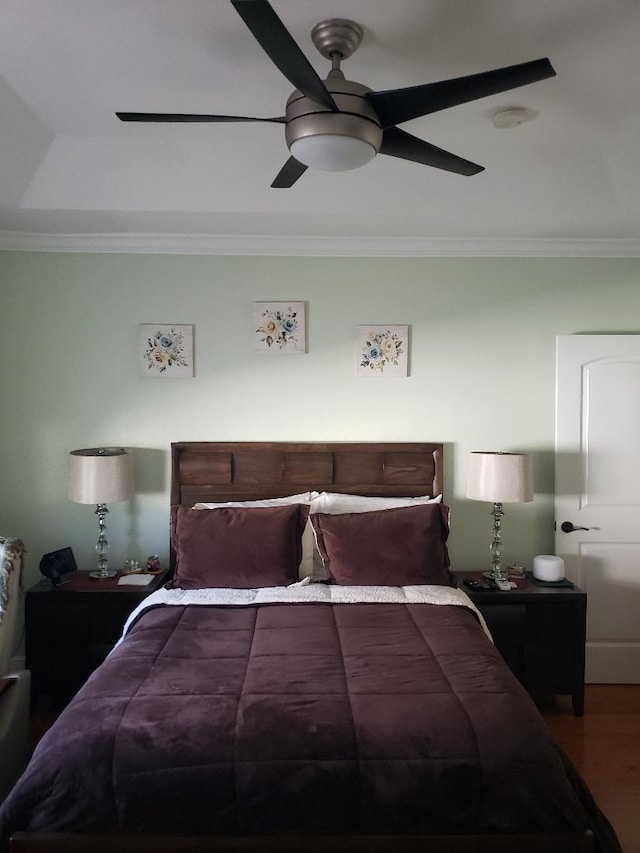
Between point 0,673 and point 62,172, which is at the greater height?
point 62,172

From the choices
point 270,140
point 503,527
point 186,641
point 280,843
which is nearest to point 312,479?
point 503,527

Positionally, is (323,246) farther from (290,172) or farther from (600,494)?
(600,494)

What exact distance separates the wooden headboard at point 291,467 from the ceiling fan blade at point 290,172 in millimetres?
1697

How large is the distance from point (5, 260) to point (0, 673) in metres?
2.16

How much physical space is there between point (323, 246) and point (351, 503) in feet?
4.64

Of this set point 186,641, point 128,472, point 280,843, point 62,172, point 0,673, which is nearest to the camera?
point 280,843

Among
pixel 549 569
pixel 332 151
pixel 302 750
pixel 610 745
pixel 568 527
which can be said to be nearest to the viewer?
pixel 332 151

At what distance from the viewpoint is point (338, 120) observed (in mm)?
1715

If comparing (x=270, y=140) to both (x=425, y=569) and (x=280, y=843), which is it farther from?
(x=280, y=843)

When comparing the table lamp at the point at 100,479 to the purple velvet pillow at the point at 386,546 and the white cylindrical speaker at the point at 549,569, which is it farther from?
the white cylindrical speaker at the point at 549,569

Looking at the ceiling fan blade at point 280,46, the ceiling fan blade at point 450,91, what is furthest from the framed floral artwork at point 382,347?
the ceiling fan blade at point 280,46

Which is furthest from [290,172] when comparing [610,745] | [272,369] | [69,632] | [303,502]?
[610,745]

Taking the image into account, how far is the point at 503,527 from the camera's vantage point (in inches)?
150

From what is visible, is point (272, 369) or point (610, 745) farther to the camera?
point (272, 369)
